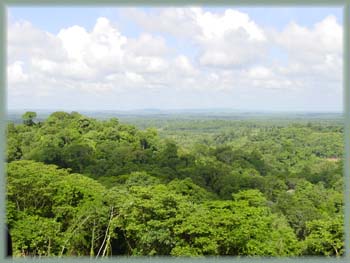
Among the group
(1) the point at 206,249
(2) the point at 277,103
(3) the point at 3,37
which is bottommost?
(1) the point at 206,249

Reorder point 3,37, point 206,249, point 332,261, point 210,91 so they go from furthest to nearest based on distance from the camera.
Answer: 1. point 210,91
2. point 206,249
3. point 332,261
4. point 3,37

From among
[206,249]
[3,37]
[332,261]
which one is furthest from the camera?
[206,249]

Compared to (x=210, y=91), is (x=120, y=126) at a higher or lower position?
lower

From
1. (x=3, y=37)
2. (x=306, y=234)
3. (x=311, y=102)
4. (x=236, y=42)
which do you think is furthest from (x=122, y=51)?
(x=306, y=234)

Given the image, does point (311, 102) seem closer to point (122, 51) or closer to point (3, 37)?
point (122, 51)

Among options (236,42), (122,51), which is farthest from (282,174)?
(122,51)

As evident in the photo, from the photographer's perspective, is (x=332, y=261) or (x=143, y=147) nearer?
(x=332, y=261)
